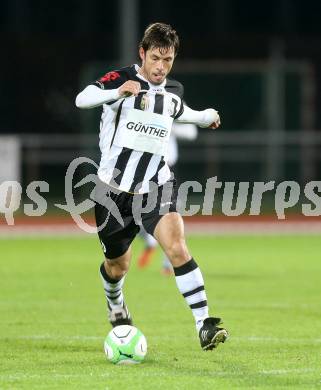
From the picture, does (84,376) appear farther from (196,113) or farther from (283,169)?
(283,169)

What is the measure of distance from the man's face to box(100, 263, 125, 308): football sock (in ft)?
4.93

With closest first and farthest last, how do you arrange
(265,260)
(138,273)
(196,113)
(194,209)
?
(196,113) → (138,273) → (265,260) → (194,209)

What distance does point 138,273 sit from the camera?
49.4 ft

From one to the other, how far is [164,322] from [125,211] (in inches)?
86.3

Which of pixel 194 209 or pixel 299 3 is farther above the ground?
pixel 299 3

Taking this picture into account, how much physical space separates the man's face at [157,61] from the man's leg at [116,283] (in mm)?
1282

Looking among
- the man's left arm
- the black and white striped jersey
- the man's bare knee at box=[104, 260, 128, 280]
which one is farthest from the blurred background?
the black and white striped jersey

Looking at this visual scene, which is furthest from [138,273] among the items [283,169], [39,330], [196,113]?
[283,169]

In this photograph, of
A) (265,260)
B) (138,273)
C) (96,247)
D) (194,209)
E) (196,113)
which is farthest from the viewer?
(194,209)

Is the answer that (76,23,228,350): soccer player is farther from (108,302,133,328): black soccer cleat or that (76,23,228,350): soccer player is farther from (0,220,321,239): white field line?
(0,220,321,239): white field line

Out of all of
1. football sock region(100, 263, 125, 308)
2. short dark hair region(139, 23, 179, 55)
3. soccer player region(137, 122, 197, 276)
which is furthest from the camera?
soccer player region(137, 122, 197, 276)

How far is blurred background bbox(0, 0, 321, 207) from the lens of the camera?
26.8 metres

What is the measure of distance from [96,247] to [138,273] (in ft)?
12.6

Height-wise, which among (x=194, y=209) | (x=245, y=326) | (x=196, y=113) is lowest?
(x=194, y=209)
